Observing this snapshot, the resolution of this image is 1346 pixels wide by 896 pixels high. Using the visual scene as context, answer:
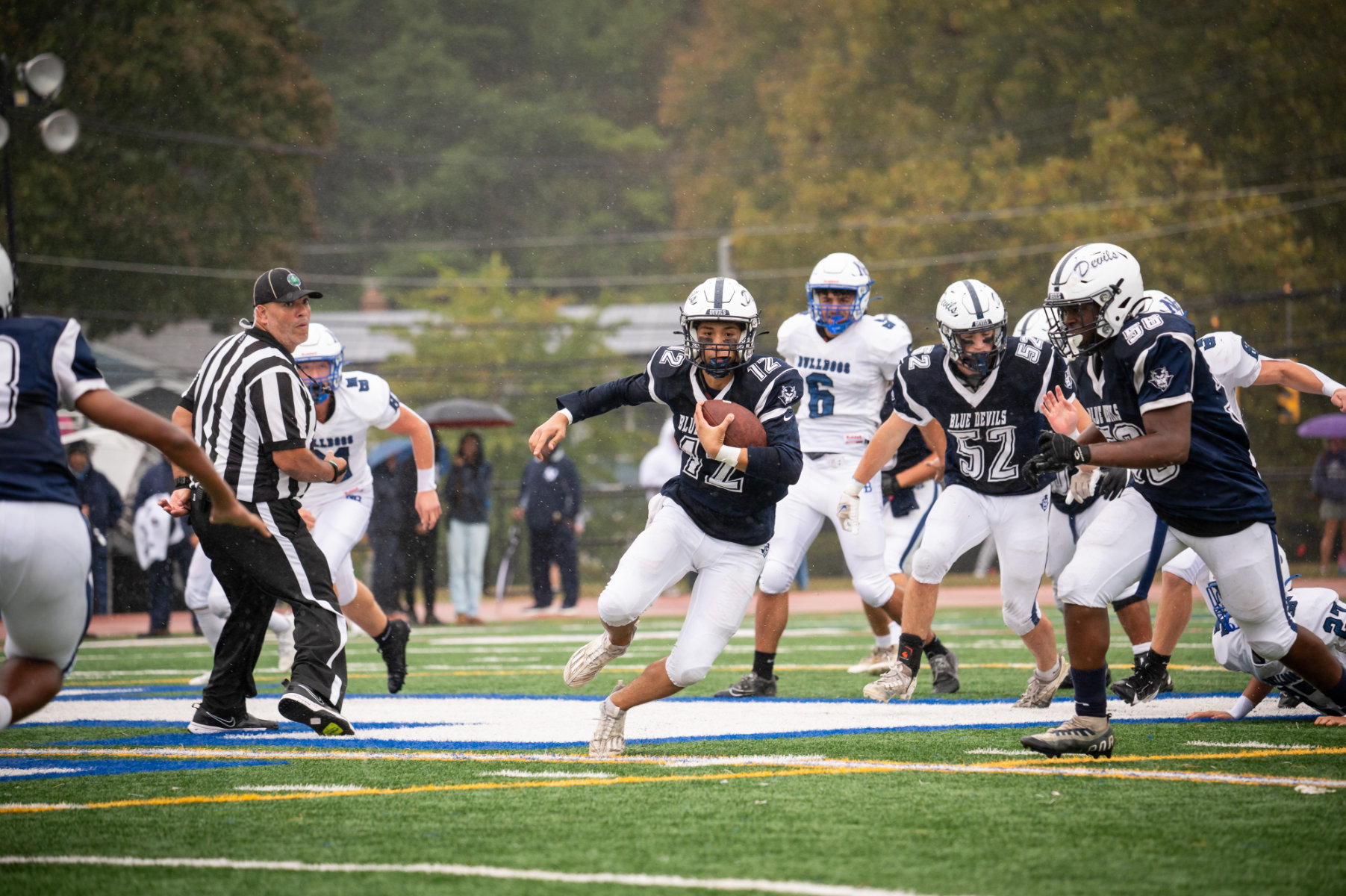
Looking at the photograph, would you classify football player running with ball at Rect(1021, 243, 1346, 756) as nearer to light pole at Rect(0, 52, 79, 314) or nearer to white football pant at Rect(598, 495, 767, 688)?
white football pant at Rect(598, 495, 767, 688)

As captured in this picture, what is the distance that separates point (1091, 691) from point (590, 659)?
1.92 metres

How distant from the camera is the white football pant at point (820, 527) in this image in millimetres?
8375

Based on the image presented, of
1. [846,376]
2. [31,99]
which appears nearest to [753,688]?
[846,376]

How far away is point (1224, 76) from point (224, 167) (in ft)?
59.8

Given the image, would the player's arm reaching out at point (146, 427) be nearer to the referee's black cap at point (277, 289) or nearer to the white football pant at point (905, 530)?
the referee's black cap at point (277, 289)

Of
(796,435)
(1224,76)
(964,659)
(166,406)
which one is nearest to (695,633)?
(796,435)

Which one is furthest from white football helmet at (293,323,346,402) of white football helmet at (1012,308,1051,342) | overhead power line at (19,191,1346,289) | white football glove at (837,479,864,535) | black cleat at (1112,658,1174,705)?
overhead power line at (19,191,1346,289)

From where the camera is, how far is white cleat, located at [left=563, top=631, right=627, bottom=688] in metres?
6.07

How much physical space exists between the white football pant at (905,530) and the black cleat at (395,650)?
→ 2.74 meters

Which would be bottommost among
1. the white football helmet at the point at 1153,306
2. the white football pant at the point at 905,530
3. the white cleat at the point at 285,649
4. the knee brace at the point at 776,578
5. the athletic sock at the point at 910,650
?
the white cleat at the point at 285,649

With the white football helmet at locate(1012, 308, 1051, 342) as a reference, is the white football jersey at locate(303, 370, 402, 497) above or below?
below

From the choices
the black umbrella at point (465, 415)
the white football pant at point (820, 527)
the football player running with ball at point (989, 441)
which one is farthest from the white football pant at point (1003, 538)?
the black umbrella at point (465, 415)

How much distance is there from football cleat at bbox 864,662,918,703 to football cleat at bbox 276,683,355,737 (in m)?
2.64

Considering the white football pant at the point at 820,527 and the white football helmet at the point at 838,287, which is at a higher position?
the white football helmet at the point at 838,287
